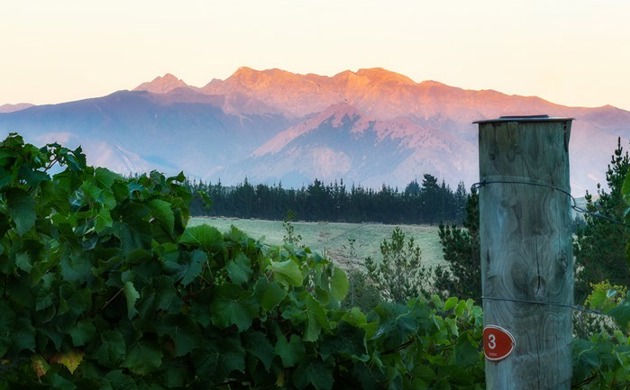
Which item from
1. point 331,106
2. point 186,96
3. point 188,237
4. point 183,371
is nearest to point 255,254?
point 188,237

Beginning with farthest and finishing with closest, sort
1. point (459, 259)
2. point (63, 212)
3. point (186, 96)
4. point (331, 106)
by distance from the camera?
point (186, 96), point (331, 106), point (459, 259), point (63, 212)

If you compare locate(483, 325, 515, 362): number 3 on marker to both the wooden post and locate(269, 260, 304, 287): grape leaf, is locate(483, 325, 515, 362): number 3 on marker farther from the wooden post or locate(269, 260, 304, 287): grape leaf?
locate(269, 260, 304, 287): grape leaf

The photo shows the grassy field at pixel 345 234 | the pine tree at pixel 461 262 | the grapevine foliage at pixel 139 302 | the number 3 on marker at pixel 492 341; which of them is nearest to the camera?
the grapevine foliage at pixel 139 302

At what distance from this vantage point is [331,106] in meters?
142

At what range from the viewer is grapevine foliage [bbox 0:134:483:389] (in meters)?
3.47

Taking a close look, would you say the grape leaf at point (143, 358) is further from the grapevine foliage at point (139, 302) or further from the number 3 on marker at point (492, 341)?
the number 3 on marker at point (492, 341)

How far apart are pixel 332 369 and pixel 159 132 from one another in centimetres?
17040

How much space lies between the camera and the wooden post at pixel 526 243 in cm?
363

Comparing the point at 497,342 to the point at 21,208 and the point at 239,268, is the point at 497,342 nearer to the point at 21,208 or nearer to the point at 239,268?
the point at 239,268

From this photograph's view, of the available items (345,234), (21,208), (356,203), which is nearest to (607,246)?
(21,208)

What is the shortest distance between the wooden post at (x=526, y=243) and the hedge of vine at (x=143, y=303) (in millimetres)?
344

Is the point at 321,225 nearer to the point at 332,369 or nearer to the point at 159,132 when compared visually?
the point at 332,369

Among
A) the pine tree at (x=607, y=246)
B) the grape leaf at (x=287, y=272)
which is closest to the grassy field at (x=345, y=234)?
the pine tree at (x=607, y=246)

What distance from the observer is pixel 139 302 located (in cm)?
364
